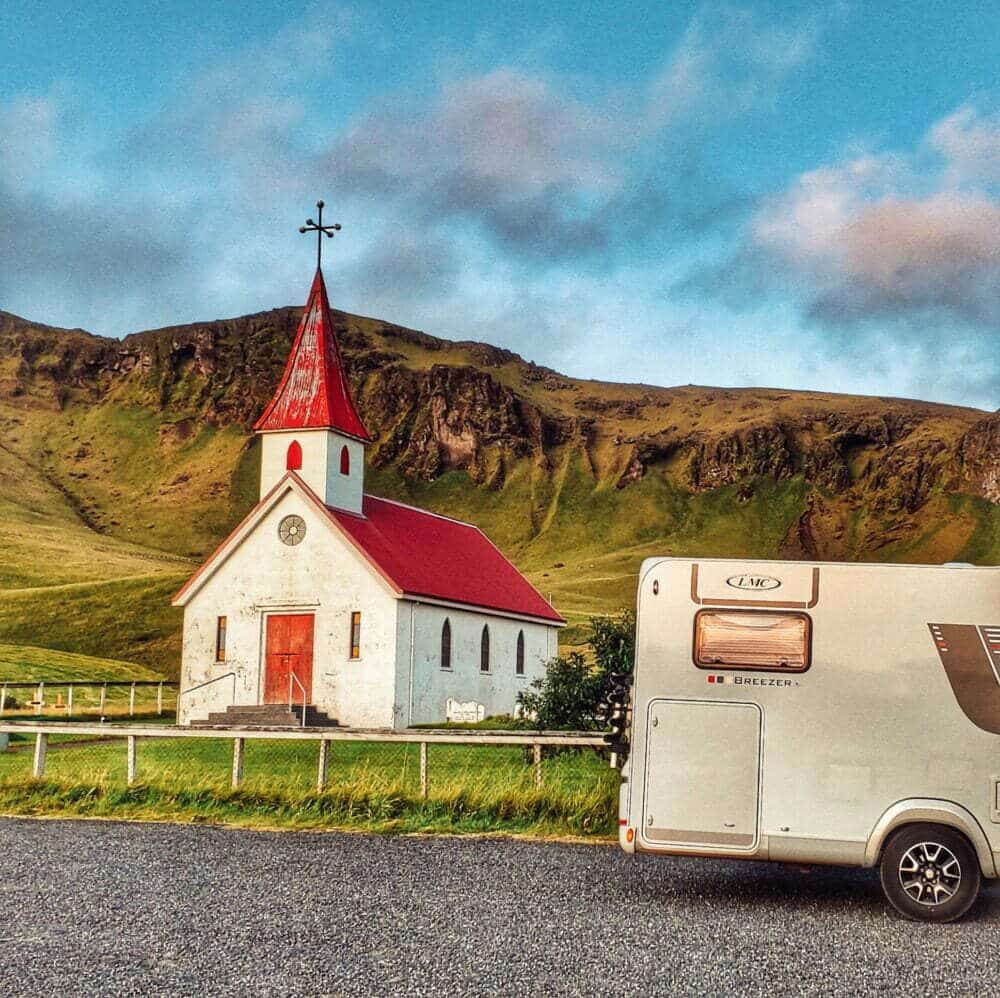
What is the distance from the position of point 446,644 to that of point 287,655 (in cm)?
537

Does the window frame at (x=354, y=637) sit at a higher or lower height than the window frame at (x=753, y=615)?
lower

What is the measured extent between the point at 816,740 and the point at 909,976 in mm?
2632

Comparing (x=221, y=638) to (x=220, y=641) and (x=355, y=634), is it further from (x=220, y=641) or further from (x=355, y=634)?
(x=355, y=634)

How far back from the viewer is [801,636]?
1156 cm

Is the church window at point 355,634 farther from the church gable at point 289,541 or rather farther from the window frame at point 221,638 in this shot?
the window frame at point 221,638

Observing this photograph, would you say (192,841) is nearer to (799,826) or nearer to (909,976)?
(799,826)

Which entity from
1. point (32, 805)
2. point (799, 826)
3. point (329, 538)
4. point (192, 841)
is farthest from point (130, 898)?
point (329, 538)

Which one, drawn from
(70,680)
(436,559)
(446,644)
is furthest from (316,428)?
(70,680)

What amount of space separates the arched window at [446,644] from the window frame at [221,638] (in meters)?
7.08

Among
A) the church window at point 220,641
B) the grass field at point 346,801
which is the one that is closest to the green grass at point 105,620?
the church window at point 220,641

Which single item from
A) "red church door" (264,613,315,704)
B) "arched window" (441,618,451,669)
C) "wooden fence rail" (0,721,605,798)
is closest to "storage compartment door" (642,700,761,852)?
"wooden fence rail" (0,721,605,798)

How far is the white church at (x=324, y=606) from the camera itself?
40.1 meters

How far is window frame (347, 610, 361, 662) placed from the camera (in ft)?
132

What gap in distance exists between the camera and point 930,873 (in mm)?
11031
